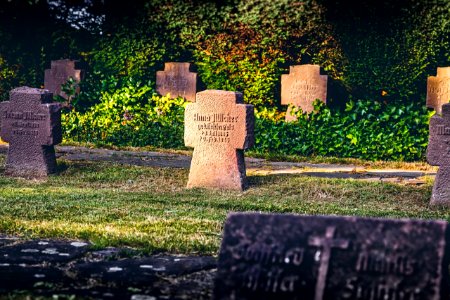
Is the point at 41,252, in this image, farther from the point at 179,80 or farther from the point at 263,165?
the point at 179,80

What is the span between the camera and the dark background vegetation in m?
14.2

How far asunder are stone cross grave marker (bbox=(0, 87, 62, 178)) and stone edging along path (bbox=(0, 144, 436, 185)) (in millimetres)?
876

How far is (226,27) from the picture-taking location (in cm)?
1532

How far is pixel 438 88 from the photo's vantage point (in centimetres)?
1430

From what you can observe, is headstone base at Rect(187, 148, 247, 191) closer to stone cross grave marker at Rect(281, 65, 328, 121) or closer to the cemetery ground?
the cemetery ground

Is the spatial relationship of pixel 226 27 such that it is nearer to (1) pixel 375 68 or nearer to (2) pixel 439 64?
(1) pixel 375 68

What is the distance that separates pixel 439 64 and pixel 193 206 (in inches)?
304

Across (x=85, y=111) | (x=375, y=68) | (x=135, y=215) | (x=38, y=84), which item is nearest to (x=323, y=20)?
(x=375, y=68)

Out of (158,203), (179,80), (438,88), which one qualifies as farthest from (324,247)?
(179,80)

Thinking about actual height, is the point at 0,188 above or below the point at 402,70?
below

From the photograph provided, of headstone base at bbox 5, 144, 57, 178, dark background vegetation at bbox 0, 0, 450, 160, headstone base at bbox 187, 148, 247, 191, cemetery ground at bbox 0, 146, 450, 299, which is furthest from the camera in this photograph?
dark background vegetation at bbox 0, 0, 450, 160

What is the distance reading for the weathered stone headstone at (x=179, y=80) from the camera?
52.0 feet

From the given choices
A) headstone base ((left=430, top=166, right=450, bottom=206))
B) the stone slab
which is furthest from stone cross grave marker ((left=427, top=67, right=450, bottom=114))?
the stone slab

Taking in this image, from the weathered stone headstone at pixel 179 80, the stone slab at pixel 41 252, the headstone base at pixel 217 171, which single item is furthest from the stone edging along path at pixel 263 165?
the stone slab at pixel 41 252
